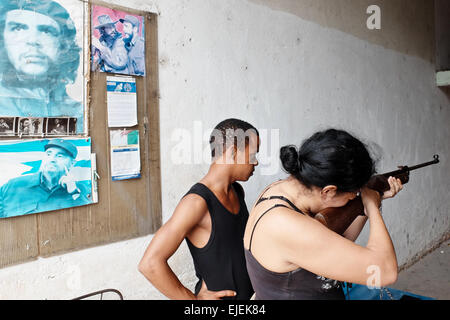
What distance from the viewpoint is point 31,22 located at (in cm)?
133

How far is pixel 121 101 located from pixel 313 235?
1025 millimetres

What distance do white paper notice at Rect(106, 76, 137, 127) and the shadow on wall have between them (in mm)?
1068

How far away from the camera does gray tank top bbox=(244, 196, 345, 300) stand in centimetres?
108

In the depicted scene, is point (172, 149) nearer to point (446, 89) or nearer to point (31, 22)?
point (31, 22)

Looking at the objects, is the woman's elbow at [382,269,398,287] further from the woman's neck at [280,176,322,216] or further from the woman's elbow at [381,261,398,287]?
the woman's neck at [280,176,322,216]

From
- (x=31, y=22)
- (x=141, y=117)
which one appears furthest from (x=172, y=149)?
(x=31, y=22)

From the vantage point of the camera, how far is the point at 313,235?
1.01 meters

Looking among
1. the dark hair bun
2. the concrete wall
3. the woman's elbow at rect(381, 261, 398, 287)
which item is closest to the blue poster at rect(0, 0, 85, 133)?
the concrete wall

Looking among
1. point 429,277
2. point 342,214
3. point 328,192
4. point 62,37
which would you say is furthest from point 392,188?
point 429,277

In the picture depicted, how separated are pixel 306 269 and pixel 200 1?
4.87 feet

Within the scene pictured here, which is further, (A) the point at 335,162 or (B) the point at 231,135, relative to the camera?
(B) the point at 231,135

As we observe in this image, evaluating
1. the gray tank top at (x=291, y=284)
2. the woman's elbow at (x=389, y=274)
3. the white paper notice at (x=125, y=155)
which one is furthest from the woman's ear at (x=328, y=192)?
the white paper notice at (x=125, y=155)

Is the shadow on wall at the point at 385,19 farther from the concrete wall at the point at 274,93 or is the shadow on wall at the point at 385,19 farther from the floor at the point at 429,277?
the floor at the point at 429,277

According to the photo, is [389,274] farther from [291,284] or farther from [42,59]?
[42,59]
